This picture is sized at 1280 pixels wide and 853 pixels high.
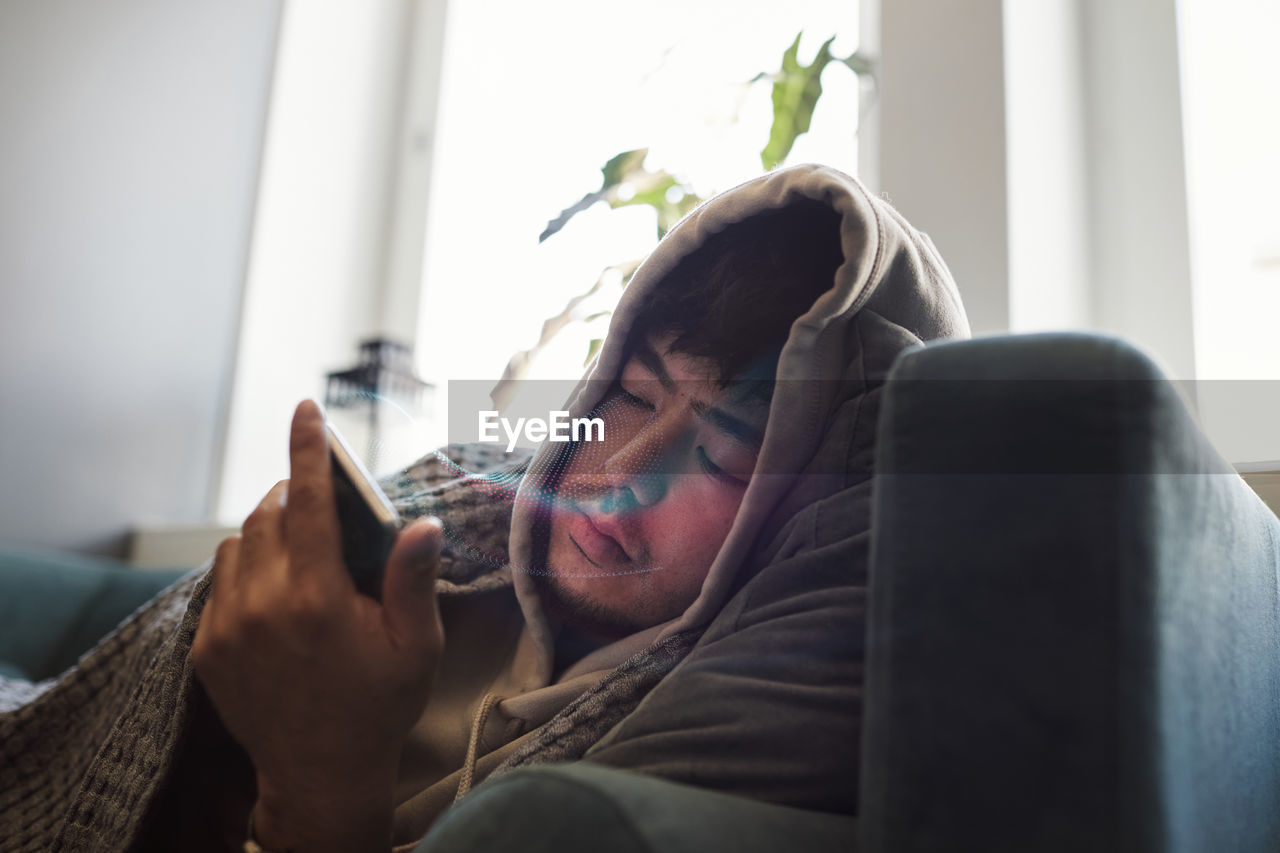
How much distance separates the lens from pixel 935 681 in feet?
0.98

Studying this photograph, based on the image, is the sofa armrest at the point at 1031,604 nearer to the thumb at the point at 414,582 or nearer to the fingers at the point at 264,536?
the thumb at the point at 414,582

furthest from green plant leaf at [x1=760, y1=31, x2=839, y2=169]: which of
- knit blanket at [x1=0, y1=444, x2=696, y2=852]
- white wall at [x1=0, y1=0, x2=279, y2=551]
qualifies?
white wall at [x1=0, y1=0, x2=279, y2=551]

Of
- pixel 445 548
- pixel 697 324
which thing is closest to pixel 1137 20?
pixel 697 324

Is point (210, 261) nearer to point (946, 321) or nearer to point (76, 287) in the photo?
point (76, 287)

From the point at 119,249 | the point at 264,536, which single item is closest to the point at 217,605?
the point at 264,536

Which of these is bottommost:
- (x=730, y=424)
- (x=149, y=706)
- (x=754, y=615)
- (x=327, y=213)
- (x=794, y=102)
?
(x=149, y=706)

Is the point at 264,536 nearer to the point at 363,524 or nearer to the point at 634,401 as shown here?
the point at 363,524

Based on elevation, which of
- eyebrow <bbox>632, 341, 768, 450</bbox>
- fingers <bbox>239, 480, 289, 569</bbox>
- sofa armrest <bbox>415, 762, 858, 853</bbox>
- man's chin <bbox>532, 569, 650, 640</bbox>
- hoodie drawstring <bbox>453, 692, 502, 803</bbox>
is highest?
eyebrow <bbox>632, 341, 768, 450</bbox>

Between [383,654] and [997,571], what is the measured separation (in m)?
0.31

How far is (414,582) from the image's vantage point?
45cm

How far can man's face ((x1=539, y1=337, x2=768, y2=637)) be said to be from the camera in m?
0.59

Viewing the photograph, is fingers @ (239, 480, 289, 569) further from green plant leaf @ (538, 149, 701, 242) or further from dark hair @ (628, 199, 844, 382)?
green plant leaf @ (538, 149, 701, 242)

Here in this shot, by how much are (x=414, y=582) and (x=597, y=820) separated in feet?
0.66

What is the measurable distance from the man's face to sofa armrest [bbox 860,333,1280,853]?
268 mm
